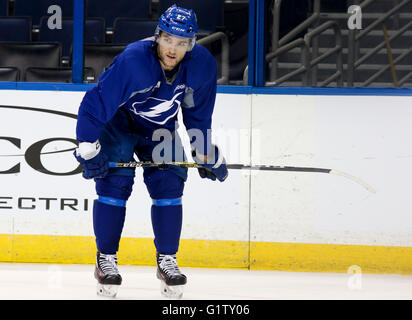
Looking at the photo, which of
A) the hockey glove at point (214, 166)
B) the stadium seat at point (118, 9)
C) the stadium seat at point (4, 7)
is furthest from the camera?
the stadium seat at point (4, 7)

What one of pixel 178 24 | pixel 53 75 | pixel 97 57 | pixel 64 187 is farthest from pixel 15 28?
pixel 178 24

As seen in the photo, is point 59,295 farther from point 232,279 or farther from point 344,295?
point 344,295

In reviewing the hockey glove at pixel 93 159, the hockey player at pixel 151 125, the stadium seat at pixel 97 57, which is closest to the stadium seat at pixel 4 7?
the stadium seat at pixel 97 57

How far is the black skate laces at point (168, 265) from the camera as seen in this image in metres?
3.16

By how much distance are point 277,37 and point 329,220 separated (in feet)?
3.37

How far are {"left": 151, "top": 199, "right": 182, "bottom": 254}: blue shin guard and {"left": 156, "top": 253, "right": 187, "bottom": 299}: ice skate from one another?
34 millimetres

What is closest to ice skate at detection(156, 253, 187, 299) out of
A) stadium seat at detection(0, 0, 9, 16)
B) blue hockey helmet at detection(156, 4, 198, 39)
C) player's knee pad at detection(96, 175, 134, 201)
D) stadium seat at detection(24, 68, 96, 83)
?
player's knee pad at detection(96, 175, 134, 201)

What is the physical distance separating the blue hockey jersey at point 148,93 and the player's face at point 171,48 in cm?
4

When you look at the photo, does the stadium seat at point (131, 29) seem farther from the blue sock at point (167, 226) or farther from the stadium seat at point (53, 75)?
the blue sock at point (167, 226)

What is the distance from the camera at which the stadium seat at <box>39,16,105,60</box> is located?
4379mm

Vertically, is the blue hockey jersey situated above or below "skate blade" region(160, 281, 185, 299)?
above

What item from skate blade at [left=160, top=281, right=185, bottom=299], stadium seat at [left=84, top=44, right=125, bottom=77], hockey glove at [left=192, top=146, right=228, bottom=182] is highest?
stadium seat at [left=84, top=44, right=125, bottom=77]

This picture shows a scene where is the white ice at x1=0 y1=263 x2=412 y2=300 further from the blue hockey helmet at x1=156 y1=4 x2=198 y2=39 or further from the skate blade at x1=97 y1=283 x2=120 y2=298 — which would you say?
the blue hockey helmet at x1=156 y1=4 x2=198 y2=39
